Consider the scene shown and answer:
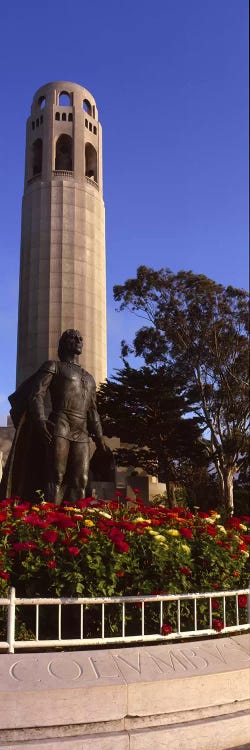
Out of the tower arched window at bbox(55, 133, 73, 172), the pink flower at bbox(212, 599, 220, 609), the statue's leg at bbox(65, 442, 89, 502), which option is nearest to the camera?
the pink flower at bbox(212, 599, 220, 609)

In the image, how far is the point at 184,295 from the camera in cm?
3173

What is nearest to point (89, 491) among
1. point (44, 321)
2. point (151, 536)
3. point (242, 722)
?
point (151, 536)

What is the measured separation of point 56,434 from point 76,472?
25.1 inches

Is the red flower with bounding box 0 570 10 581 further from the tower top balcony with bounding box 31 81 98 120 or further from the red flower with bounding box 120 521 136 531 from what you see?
the tower top balcony with bounding box 31 81 98 120

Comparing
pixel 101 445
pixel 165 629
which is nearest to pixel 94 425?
pixel 101 445

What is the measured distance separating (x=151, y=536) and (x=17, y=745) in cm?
233

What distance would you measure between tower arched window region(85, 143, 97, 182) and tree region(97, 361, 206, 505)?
61.5 feet

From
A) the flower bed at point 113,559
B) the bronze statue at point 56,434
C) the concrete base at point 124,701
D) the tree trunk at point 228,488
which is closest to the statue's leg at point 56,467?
the bronze statue at point 56,434

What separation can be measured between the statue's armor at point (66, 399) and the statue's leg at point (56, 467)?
0.16 meters

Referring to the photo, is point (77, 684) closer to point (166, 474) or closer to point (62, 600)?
point (62, 600)

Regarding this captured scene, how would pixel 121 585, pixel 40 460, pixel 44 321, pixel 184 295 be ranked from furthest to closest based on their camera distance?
pixel 44 321 < pixel 184 295 < pixel 40 460 < pixel 121 585

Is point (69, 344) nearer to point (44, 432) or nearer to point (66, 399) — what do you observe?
point (66, 399)

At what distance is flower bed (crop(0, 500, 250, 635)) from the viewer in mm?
5383

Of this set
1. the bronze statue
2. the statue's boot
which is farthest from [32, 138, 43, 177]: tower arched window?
the statue's boot
